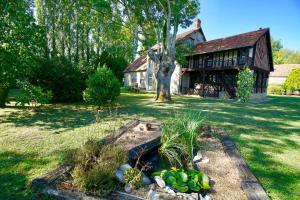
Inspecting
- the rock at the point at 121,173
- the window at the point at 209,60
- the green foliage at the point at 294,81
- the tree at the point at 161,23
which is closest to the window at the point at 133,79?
the window at the point at 209,60

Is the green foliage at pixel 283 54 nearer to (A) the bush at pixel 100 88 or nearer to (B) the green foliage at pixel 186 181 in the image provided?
(A) the bush at pixel 100 88

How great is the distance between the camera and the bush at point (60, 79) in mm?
12789

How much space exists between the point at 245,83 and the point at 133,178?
53.4 feet

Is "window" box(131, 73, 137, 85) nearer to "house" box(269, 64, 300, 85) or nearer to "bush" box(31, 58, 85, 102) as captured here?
"bush" box(31, 58, 85, 102)

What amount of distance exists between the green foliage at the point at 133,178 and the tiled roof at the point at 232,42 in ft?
59.5

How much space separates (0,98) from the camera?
10695 mm

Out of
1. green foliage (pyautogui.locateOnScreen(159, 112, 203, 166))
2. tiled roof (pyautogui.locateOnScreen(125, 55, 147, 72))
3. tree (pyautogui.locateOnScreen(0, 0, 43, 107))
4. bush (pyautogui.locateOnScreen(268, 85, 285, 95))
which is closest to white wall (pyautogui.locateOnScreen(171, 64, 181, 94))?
tiled roof (pyautogui.locateOnScreen(125, 55, 147, 72))

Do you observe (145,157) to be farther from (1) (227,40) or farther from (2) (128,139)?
(1) (227,40)

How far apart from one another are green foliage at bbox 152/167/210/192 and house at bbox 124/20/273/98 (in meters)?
17.4

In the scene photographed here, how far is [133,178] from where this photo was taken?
3.29 m

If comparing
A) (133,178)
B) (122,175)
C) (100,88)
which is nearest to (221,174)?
(133,178)

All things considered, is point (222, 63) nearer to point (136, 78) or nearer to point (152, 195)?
point (136, 78)

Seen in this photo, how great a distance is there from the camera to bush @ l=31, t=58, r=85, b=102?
12.8 meters

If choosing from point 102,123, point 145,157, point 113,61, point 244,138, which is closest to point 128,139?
point 145,157
